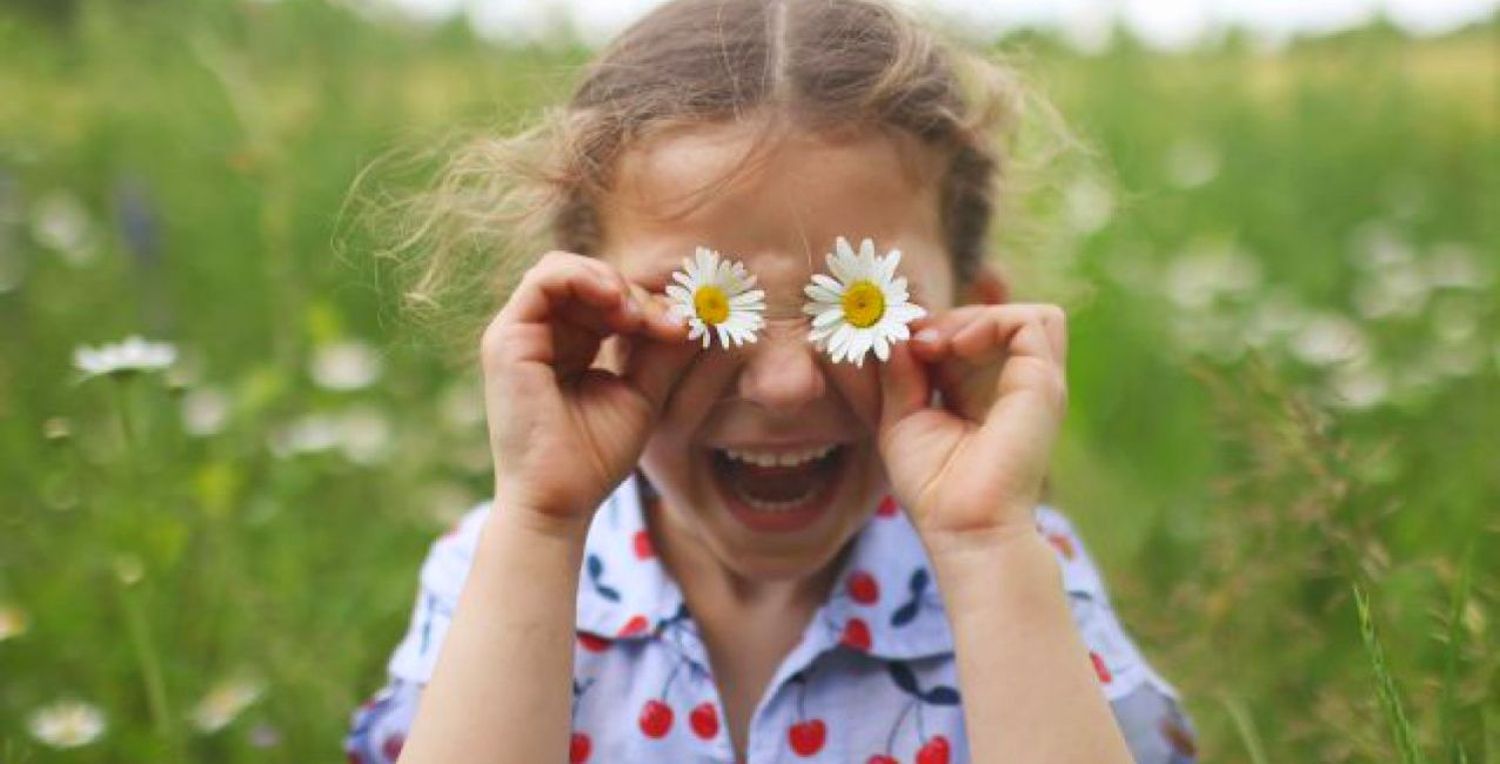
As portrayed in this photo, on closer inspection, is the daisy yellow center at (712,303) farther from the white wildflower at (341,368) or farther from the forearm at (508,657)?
the white wildflower at (341,368)

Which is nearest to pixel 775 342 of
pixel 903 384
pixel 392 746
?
pixel 903 384

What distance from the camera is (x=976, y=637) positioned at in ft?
4.39

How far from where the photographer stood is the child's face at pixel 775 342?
1.34m

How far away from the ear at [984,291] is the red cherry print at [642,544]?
0.40m

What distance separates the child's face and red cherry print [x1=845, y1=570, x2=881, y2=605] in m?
0.09

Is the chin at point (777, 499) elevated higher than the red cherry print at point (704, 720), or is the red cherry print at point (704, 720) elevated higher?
the chin at point (777, 499)

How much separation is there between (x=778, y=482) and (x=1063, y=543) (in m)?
0.38

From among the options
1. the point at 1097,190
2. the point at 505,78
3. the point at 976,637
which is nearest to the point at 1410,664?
the point at 976,637

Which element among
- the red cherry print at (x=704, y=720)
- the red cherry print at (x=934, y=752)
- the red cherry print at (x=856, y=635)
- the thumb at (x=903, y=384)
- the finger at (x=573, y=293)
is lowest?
the red cherry print at (x=934, y=752)

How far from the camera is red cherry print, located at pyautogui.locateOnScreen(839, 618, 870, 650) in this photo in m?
1.54

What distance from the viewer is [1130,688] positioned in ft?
5.13

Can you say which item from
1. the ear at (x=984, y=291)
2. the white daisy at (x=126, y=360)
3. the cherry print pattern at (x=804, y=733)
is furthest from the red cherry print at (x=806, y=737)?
the white daisy at (x=126, y=360)

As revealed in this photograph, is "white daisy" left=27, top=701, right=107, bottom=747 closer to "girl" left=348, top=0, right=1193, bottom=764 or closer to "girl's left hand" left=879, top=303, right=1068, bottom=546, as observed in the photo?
"girl" left=348, top=0, right=1193, bottom=764

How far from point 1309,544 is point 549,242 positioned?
0.96m
